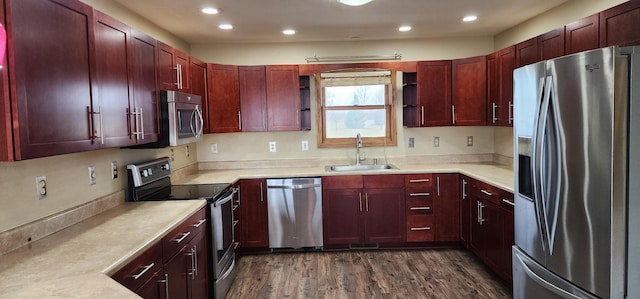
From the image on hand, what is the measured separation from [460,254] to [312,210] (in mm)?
1625

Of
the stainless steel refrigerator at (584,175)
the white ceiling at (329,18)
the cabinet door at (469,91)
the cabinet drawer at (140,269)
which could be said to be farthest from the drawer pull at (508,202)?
the cabinet drawer at (140,269)

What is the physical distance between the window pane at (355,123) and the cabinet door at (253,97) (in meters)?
0.85

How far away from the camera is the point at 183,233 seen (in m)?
2.50

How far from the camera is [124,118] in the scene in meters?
2.44

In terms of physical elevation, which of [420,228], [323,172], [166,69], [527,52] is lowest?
[420,228]

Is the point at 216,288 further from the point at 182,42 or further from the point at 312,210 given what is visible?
the point at 182,42

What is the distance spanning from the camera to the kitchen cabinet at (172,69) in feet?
10.1

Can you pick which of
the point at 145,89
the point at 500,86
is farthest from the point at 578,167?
the point at 145,89

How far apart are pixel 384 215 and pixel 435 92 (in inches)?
58.2

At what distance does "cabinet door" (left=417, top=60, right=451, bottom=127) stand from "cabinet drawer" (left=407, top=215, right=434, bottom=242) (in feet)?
3.41

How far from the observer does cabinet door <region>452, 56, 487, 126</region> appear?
4277 mm

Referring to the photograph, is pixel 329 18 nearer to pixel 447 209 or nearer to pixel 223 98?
pixel 223 98

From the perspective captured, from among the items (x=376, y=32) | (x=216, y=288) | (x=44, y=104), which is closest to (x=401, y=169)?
(x=376, y=32)

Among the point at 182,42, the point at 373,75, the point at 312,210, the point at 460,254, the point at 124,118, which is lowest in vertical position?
the point at 460,254
